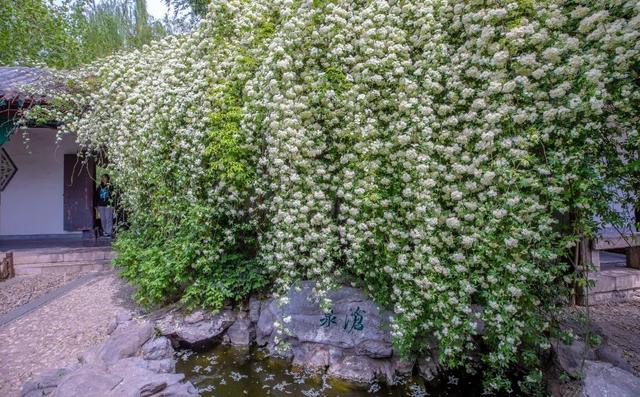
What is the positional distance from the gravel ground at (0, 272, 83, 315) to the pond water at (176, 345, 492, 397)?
3.15 metres

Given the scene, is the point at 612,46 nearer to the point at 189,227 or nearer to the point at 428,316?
the point at 428,316

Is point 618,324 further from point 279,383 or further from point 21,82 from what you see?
point 21,82

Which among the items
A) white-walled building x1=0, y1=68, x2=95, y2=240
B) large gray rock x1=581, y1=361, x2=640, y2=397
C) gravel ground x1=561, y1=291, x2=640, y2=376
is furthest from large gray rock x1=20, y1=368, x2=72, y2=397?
white-walled building x1=0, y1=68, x2=95, y2=240

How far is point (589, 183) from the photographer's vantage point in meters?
2.97

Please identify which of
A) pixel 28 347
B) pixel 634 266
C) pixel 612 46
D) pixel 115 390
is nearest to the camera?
pixel 612 46

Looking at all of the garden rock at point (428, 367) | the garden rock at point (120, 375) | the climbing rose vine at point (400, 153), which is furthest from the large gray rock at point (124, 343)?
the garden rock at point (428, 367)

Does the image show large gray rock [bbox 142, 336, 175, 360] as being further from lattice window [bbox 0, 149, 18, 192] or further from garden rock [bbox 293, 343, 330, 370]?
lattice window [bbox 0, 149, 18, 192]

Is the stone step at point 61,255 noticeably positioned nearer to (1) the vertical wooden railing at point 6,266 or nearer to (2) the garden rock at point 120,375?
(1) the vertical wooden railing at point 6,266

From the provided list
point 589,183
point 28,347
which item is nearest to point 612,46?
point 589,183

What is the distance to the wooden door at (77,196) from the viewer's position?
974cm

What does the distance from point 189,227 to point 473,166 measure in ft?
10.9

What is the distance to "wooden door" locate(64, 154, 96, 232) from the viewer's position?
9.74 metres

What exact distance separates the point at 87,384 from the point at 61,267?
17.0 feet

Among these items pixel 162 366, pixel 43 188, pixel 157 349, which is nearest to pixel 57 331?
pixel 157 349
